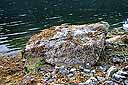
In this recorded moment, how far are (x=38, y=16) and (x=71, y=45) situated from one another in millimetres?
22653

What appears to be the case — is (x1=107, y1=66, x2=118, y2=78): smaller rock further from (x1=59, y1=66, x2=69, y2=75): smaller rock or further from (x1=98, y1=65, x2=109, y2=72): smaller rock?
(x1=59, y1=66, x2=69, y2=75): smaller rock

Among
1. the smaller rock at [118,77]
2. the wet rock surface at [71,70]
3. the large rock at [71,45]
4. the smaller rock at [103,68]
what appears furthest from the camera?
the large rock at [71,45]

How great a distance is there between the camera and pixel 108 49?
1319 centimetres

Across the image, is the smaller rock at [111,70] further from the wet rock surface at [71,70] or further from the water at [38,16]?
the water at [38,16]

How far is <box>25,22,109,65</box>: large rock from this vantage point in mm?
12258

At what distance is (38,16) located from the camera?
35.0 metres

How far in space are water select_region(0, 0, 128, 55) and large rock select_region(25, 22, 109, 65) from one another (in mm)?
6608

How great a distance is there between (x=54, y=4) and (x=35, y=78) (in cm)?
3238

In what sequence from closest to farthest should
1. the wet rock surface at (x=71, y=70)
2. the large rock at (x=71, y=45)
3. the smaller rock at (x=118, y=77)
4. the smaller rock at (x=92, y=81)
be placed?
the smaller rock at (x=92, y=81) < the smaller rock at (x=118, y=77) < the wet rock surface at (x=71, y=70) < the large rock at (x=71, y=45)

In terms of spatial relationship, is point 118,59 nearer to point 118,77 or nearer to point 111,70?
point 111,70

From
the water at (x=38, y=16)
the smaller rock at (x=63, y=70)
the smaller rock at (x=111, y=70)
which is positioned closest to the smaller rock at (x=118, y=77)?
the smaller rock at (x=111, y=70)

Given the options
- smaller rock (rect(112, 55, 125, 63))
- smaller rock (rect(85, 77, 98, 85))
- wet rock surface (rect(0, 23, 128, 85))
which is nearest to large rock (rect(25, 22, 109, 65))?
wet rock surface (rect(0, 23, 128, 85))

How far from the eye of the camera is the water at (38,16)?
24953mm

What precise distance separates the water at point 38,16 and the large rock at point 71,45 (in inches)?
260
